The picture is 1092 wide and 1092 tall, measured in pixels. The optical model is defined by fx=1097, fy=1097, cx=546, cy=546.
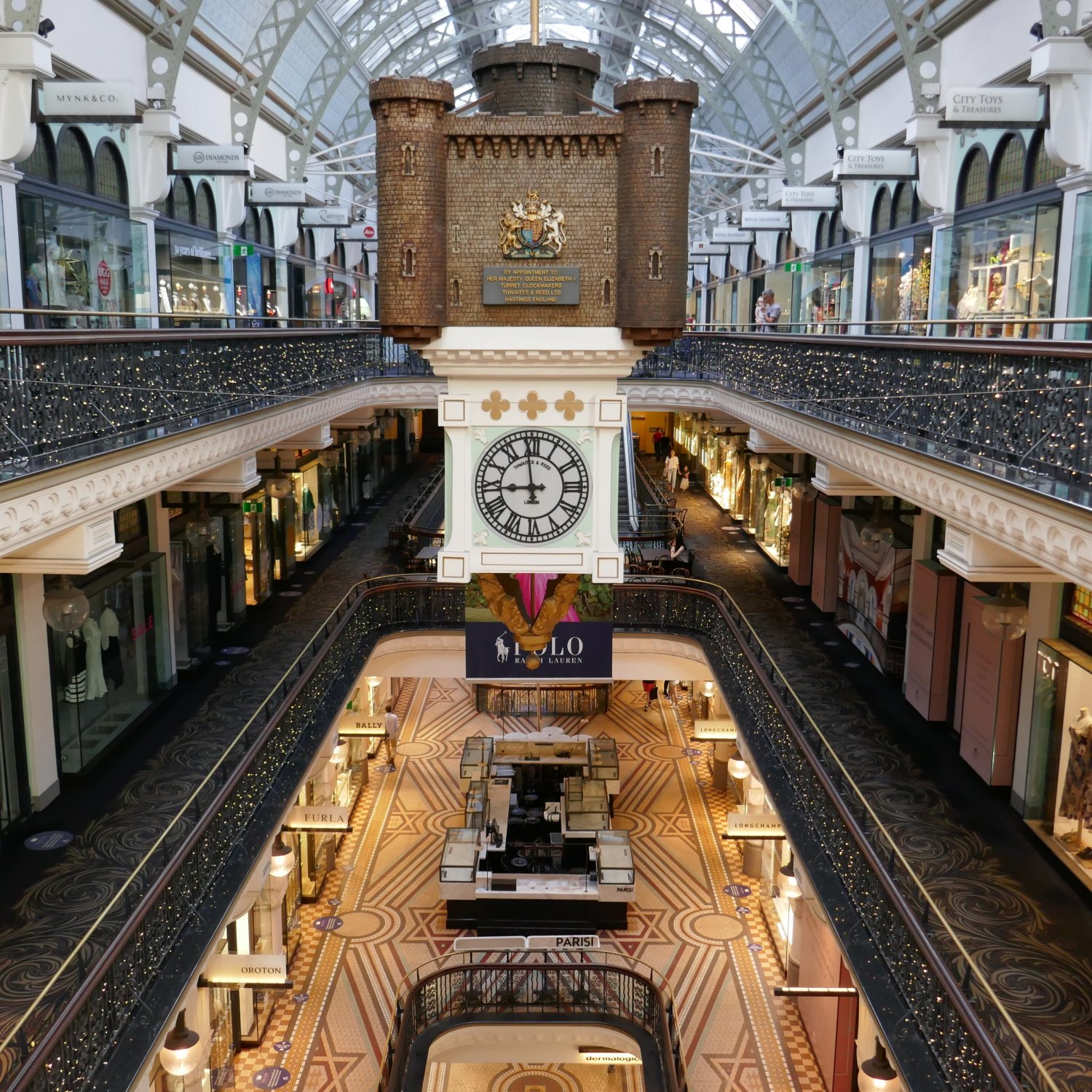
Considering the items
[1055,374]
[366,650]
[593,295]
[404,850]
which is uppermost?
[593,295]

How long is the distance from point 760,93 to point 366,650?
1446 cm

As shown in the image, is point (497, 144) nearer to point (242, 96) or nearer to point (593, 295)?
point (593, 295)

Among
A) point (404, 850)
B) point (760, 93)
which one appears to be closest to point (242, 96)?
point (760, 93)

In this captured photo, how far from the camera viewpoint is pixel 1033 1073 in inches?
219

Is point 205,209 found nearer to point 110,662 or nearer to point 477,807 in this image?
point 110,662

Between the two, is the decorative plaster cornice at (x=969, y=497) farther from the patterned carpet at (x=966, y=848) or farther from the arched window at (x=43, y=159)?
the arched window at (x=43, y=159)

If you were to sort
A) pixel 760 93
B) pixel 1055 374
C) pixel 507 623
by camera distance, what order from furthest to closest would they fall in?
pixel 760 93
pixel 507 623
pixel 1055 374

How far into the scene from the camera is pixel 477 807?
1778cm

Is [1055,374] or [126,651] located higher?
[1055,374]

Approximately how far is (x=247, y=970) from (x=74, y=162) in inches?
406

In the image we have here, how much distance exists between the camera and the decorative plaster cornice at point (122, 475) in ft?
20.1

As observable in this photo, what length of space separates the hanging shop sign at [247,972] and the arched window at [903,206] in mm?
14256

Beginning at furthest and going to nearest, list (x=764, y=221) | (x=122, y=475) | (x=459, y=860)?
(x=764, y=221) < (x=459, y=860) < (x=122, y=475)

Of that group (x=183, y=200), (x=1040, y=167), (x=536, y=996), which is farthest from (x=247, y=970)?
(x=183, y=200)
